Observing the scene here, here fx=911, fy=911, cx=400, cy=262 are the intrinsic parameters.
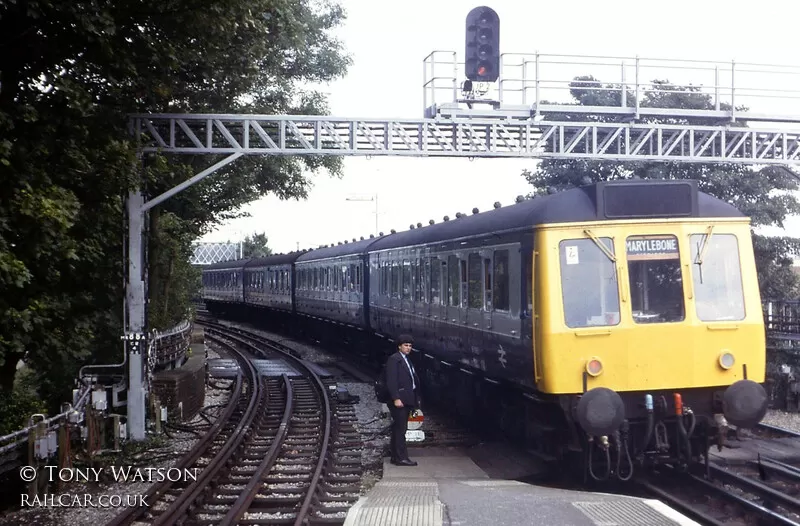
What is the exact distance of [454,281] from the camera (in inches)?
482

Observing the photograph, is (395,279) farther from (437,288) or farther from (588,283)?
(588,283)

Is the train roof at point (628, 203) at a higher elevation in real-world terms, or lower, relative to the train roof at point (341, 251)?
lower

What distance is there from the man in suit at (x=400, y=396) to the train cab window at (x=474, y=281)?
51.5 inches

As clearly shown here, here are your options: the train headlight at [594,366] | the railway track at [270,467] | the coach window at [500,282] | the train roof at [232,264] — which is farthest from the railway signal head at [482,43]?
the train roof at [232,264]

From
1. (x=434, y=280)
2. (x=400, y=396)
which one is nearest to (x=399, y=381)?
(x=400, y=396)

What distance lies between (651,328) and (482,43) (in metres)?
4.23

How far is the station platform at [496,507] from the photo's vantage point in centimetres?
629

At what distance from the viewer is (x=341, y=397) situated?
15.7 m

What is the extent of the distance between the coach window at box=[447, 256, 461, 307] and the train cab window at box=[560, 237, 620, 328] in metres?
3.41

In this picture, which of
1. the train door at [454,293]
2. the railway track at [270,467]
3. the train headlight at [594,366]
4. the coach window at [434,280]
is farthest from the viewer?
the coach window at [434,280]

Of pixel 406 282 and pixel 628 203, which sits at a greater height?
pixel 628 203

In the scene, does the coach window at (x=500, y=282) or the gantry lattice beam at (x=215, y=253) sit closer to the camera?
the coach window at (x=500, y=282)

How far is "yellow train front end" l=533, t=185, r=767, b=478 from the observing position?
8.55m

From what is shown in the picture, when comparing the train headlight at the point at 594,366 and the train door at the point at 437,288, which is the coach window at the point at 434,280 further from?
the train headlight at the point at 594,366
